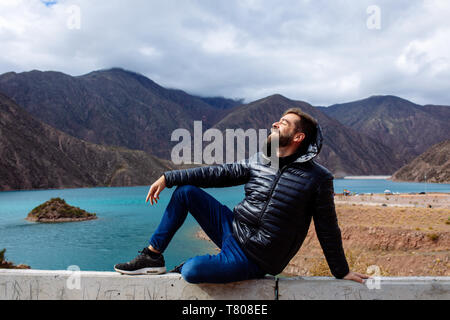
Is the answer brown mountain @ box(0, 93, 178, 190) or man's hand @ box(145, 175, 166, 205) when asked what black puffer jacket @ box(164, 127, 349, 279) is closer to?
man's hand @ box(145, 175, 166, 205)

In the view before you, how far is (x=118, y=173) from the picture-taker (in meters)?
124

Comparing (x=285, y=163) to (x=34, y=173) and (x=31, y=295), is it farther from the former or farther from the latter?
(x=34, y=173)

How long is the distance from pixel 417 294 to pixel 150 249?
2093mm

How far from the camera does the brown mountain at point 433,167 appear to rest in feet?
407

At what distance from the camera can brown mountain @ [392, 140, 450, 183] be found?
124125 millimetres

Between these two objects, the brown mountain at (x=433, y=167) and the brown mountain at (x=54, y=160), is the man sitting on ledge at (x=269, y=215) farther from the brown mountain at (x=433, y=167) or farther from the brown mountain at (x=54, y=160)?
the brown mountain at (x=433, y=167)

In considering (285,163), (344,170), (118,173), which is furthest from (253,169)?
(344,170)

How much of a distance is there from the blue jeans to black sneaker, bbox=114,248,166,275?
9cm

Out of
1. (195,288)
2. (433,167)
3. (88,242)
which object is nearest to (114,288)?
(195,288)

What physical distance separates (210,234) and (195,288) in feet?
1.96

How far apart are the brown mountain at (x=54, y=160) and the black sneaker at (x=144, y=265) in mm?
112986

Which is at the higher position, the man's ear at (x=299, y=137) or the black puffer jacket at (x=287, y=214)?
the man's ear at (x=299, y=137)

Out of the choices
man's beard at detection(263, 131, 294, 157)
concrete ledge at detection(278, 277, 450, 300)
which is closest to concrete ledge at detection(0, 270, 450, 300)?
concrete ledge at detection(278, 277, 450, 300)

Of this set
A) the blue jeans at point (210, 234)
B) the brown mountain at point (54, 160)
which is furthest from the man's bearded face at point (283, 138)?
the brown mountain at point (54, 160)
